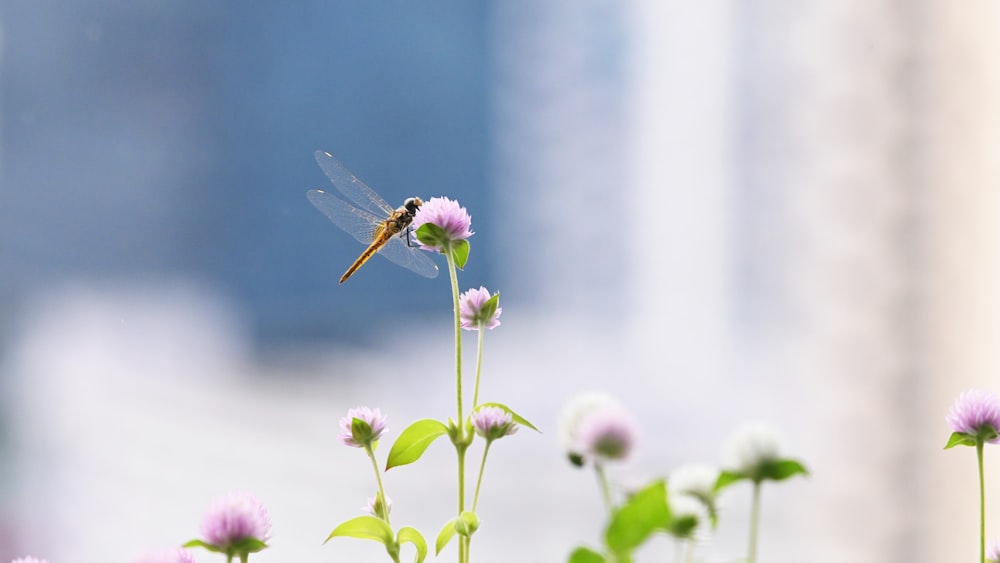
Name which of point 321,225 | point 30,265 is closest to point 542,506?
point 321,225

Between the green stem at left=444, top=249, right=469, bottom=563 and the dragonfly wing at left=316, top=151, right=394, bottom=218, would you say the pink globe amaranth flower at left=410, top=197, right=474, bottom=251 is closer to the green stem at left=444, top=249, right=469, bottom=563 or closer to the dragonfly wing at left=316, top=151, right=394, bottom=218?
the green stem at left=444, top=249, right=469, bottom=563

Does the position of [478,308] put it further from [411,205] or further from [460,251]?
[411,205]

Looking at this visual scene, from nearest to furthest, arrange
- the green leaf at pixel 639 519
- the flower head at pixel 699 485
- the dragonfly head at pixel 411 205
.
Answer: the green leaf at pixel 639 519
the flower head at pixel 699 485
the dragonfly head at pixel 411 205

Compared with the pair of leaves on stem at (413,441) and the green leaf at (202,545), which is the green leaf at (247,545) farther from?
the pair of leaves on stem at (413,441)

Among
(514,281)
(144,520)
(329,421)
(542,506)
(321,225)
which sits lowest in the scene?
(144,520)

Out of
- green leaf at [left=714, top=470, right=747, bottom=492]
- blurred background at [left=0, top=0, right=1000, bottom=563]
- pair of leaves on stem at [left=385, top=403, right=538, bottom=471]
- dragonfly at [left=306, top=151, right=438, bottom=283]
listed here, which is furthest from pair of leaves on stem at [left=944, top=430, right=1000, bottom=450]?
blurred background at [left=0, top=0, right=1000, bottom=563]

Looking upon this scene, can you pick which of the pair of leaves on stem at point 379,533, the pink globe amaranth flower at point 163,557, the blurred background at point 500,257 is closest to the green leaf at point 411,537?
the pair of leaves on stem at point 379,533

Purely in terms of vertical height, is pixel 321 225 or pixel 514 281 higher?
pixel 514 281

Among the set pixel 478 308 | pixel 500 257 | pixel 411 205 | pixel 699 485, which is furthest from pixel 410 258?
pixel 500 257

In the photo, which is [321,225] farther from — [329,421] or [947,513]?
[947,513]
